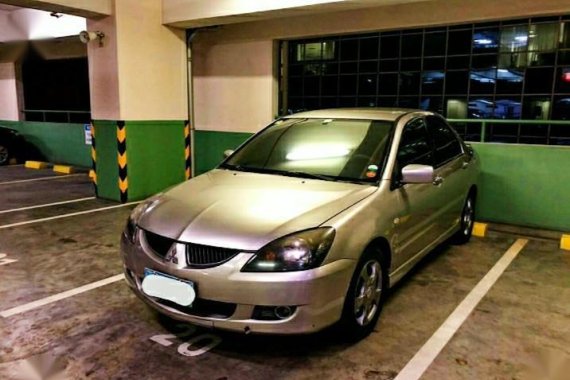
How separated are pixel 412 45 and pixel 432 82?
0.63 metres

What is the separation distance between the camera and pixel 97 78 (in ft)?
23.1

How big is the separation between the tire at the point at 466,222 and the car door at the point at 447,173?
270 millimetres

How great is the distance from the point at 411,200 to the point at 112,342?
88.8 inches

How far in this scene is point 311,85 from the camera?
7.99 meters

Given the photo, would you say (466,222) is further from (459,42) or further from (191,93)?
(191,93)

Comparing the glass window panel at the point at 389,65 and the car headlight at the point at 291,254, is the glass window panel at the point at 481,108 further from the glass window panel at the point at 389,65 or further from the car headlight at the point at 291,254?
the car headlight at the point at 291,254

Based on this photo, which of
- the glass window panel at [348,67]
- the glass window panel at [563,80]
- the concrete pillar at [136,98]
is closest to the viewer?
the glass window panel at [563,80]

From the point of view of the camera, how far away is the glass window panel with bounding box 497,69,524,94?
6.70 meters

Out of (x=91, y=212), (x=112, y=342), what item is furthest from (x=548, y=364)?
(x=91, y=212)

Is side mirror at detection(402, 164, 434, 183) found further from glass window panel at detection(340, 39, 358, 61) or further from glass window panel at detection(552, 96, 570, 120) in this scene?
Result: glass window panel at detection(340, 39, 358, 61)

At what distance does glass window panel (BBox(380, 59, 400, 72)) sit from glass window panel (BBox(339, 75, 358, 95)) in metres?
0.48

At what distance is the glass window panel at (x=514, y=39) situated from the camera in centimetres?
646

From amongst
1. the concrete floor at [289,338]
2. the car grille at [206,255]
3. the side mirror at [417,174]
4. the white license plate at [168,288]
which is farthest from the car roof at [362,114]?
the white license plate at [168,288]

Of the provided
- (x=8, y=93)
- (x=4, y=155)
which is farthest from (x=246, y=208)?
(x=8, y=93)
